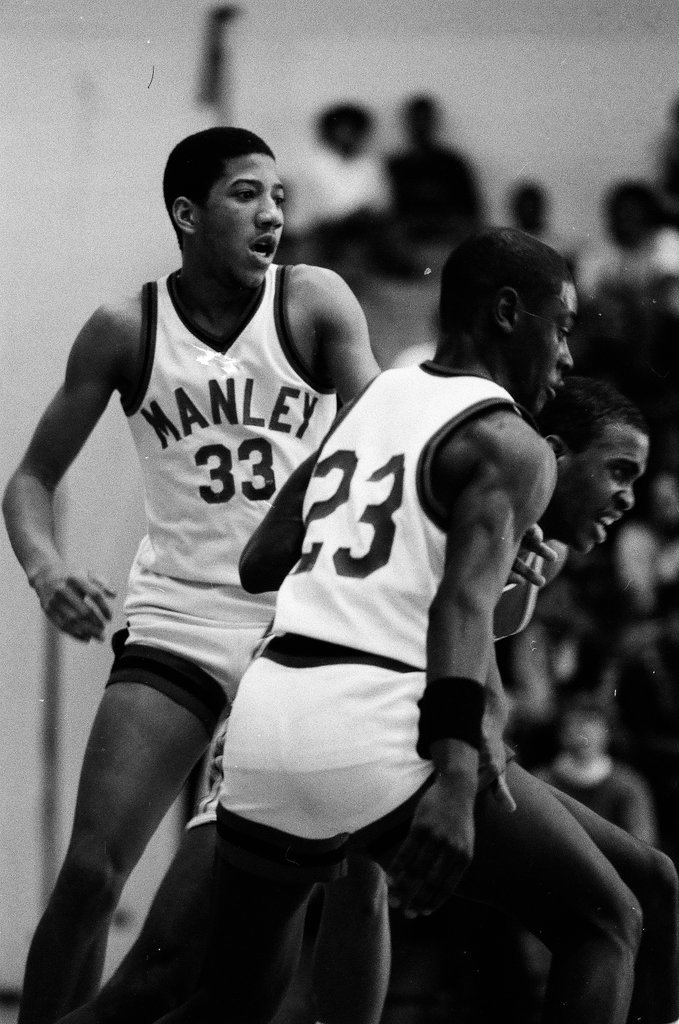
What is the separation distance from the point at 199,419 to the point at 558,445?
32.0 inches

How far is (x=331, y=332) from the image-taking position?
3.52 metres

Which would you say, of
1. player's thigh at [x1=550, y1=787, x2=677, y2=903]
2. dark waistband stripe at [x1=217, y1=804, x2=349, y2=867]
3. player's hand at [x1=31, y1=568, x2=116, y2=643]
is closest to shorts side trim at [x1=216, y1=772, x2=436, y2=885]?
dark waistband stripe at [x1=217, y1=804, x2=349, y2=867]

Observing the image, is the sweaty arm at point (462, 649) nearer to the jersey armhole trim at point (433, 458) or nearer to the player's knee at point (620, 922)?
the jersey armhole trim at point (433, 458)

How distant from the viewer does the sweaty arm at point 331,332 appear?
3.48 metres

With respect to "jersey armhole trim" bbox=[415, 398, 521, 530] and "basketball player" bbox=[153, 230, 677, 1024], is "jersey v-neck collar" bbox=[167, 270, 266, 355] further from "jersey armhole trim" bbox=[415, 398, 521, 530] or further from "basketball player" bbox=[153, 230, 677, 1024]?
"jersey armhole trim" bbox=[415, 398, 521, 530]

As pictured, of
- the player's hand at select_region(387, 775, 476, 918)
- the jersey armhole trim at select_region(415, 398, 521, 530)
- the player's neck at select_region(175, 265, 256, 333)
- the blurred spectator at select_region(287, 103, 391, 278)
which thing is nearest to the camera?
the player's hand at select_region(387, 775, 476, 918)

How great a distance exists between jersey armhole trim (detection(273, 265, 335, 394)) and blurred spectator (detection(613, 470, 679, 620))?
8.49 ft

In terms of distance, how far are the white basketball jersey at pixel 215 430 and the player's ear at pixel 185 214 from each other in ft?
0.64

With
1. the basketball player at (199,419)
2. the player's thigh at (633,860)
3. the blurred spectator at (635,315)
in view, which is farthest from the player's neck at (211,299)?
the blurred spectator at (635,315)

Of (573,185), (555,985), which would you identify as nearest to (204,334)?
(555,985)

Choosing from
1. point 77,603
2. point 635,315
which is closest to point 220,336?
point 77,603

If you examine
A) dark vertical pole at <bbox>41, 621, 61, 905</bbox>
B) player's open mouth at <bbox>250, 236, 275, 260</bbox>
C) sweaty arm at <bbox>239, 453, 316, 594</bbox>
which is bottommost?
dark vertical pole at <bbox>41, 621, 61, 905</bbox>

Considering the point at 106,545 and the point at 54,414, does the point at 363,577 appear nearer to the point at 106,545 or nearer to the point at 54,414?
the point at 54,414

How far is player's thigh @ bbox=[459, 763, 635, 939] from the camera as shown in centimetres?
251
